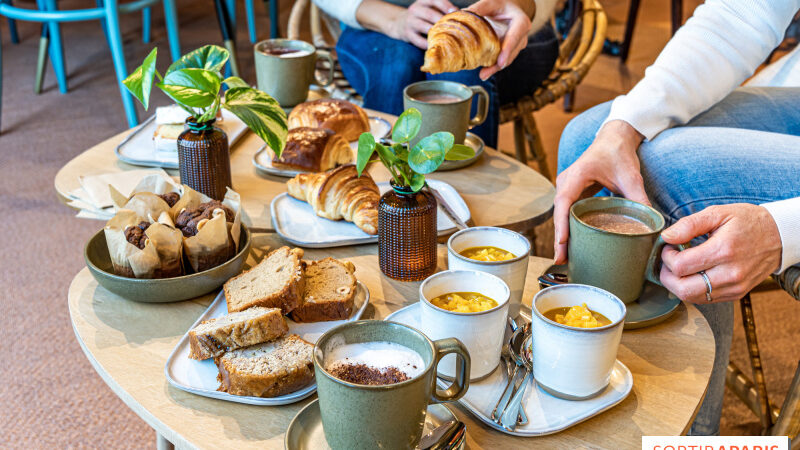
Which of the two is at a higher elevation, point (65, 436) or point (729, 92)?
point (729, 92)

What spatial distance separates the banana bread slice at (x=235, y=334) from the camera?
0.82m

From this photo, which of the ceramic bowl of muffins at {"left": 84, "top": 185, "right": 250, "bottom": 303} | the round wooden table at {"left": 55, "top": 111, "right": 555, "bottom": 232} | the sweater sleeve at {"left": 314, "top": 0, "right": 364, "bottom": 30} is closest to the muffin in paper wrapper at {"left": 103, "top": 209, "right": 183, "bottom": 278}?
the ceramic bowl of muffins at {"left": 84, "top": 185, "right": 250, "bottom": 303}

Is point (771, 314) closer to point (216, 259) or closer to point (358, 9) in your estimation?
point (358, 9)

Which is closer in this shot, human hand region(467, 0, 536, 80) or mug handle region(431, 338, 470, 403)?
mug handle region(431, 338, 470, 403)

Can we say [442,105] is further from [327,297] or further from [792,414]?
[792,414]

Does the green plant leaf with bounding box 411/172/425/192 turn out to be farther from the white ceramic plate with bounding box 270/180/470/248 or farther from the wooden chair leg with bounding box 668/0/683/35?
the wooden chair leg with bounding box 668/0/683/35

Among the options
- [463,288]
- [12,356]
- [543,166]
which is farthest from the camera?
[543,166]

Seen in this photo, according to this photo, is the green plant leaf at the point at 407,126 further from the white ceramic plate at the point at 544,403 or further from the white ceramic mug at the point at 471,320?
the white ceramic plate at the point at 544,403

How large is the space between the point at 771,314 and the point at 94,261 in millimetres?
1689

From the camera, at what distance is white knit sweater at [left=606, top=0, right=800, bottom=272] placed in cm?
118

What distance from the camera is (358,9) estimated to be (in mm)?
1754

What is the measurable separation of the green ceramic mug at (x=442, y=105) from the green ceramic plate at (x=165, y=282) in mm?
465

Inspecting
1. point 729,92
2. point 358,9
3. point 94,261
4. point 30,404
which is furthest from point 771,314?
point 30,404

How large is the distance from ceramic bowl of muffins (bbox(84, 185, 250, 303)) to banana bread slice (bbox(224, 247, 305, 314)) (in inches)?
1.2
